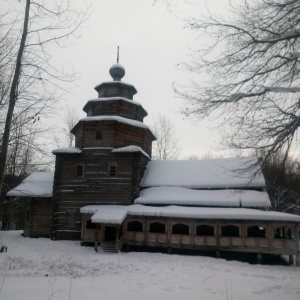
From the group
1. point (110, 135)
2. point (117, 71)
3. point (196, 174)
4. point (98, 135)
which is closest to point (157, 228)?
point (196, 174)

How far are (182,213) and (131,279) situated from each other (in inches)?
334

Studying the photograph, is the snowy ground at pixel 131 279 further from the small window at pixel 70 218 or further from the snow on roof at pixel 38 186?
the snow on roof at pixel 38 186

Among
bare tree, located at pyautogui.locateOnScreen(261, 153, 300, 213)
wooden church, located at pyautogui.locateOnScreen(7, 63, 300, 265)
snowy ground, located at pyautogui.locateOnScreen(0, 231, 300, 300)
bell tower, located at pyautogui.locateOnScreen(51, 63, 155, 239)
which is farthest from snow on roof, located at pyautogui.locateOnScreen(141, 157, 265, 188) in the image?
bare tree, located at pyautogui.locateOnScreen(261, 153, 300, 213)

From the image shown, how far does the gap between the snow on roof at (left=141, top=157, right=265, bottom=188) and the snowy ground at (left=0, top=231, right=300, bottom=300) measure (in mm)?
6505

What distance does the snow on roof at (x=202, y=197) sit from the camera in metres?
19.7

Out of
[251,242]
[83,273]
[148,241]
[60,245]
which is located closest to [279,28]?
[83,273]

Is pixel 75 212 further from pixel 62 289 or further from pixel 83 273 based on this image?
pixel 62 289

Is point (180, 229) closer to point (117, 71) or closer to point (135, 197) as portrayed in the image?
point (135, 197)

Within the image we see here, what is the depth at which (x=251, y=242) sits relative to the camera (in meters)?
18.0

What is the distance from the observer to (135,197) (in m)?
22.2

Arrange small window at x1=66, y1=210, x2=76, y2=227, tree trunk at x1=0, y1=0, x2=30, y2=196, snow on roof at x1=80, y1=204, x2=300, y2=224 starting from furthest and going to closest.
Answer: small window at x1=66, y1=210, x2=76, y2=227 < snow on roof at x1=80, y1=204, x2=300, y2=224 < tree trunk at x1=0, y1=0, x2=30, y2=196

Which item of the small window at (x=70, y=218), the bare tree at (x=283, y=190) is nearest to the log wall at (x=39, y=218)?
the small window at (x=70, y=218)

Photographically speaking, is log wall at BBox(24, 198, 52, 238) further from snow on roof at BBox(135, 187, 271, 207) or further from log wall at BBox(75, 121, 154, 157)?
snow on roof at BBox(135, 187, 271, 207)

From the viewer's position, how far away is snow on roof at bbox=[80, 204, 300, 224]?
57.6ft
